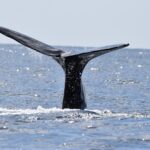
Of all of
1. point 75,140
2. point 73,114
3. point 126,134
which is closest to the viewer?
point 75,140

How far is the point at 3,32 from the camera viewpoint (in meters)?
23.1

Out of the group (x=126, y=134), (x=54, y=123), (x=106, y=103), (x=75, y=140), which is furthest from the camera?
(x=106, y=103)

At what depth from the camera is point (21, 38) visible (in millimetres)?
23453

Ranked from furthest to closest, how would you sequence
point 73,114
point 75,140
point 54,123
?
point 73,114
point 54,123
point 75,140

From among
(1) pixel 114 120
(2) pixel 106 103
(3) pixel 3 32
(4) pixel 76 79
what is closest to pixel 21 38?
(3) pixel 3 32

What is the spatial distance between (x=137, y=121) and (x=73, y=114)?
2109mm

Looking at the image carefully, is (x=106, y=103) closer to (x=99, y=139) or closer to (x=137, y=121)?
(x=137, y=121)

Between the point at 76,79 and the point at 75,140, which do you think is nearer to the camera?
the point at 75,140

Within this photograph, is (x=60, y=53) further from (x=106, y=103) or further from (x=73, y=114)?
(x=106, y=103)

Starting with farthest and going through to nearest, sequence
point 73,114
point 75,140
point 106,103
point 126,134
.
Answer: point 106,103, point 73,114, point 126,134, point 75,140

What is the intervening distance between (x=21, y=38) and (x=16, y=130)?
3.56 m

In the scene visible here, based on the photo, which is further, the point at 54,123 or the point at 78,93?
the point at 78,93

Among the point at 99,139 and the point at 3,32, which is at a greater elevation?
the point at 3,32

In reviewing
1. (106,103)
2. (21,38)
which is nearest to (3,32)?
(21,38)
